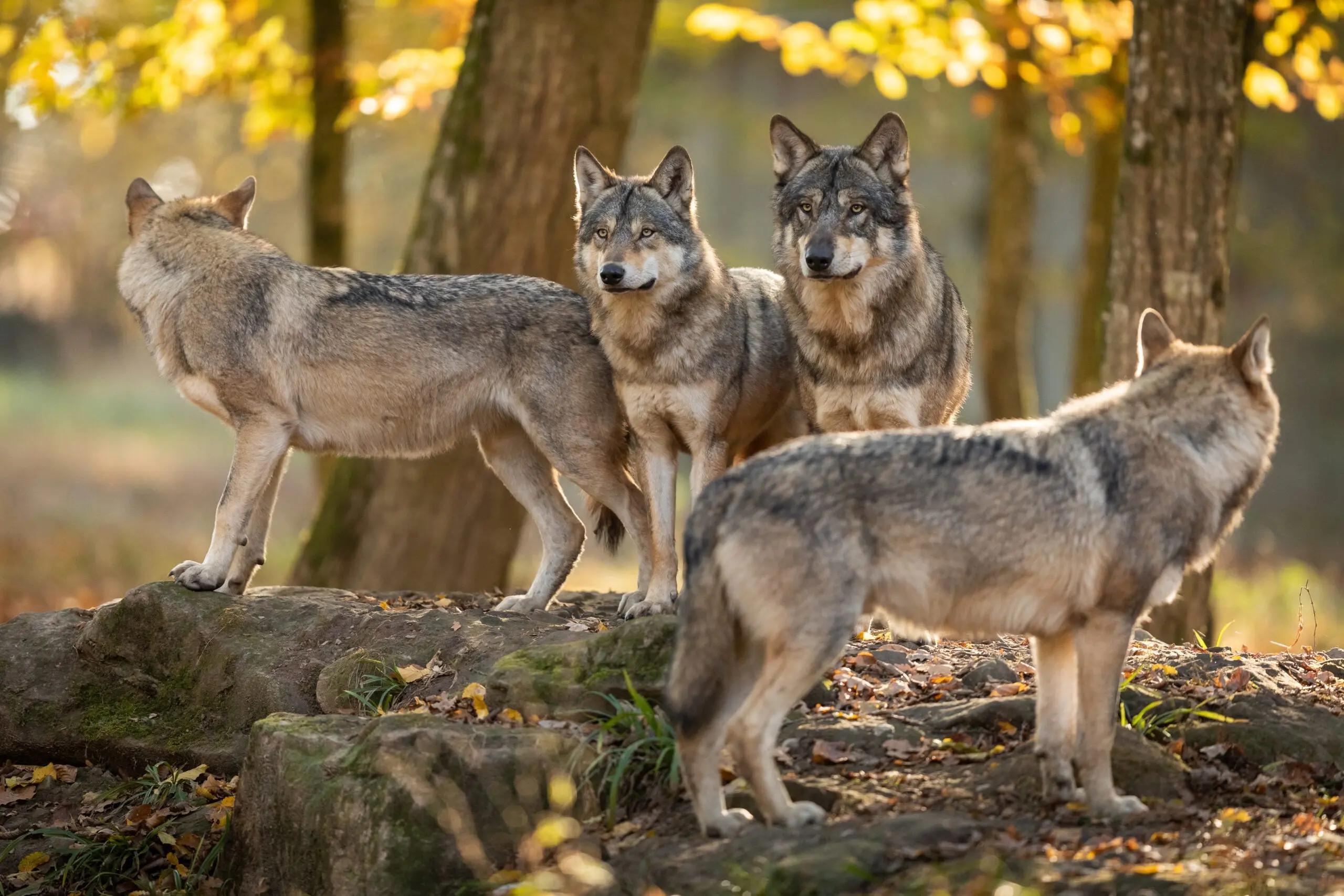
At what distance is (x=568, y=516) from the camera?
24.2 feet

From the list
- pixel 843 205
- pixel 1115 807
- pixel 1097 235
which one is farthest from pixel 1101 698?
pixel 1097 235

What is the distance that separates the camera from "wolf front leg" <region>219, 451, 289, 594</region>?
6.96 m

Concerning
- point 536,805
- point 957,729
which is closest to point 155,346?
point 536,805

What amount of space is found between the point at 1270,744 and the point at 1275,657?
1.24 m

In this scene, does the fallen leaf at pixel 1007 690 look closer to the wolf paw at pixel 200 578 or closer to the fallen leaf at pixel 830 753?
the fallen leaf at pixel 830 753

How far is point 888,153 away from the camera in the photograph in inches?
255

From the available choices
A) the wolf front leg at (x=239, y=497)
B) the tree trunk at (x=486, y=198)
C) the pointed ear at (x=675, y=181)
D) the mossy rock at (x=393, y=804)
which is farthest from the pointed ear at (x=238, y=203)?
→ the mossy rock at (x=393, y=804)

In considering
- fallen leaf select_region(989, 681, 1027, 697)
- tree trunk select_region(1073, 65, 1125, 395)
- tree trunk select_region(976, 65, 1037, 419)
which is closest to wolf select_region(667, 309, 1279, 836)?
fallen leaf select_region(989, 681, 1027, 697)

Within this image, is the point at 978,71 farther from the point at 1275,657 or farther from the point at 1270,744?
the point at 1270,744

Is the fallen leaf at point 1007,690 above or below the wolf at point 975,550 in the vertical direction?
below

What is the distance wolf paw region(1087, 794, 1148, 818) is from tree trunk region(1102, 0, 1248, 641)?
11.8ft

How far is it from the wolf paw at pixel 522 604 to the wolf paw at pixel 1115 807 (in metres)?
3.30

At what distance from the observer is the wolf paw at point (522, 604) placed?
6883 millimetres

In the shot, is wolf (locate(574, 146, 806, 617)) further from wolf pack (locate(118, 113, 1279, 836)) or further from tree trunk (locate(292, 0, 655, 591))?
tree trunk (locate(292, 0, 655, 591))
